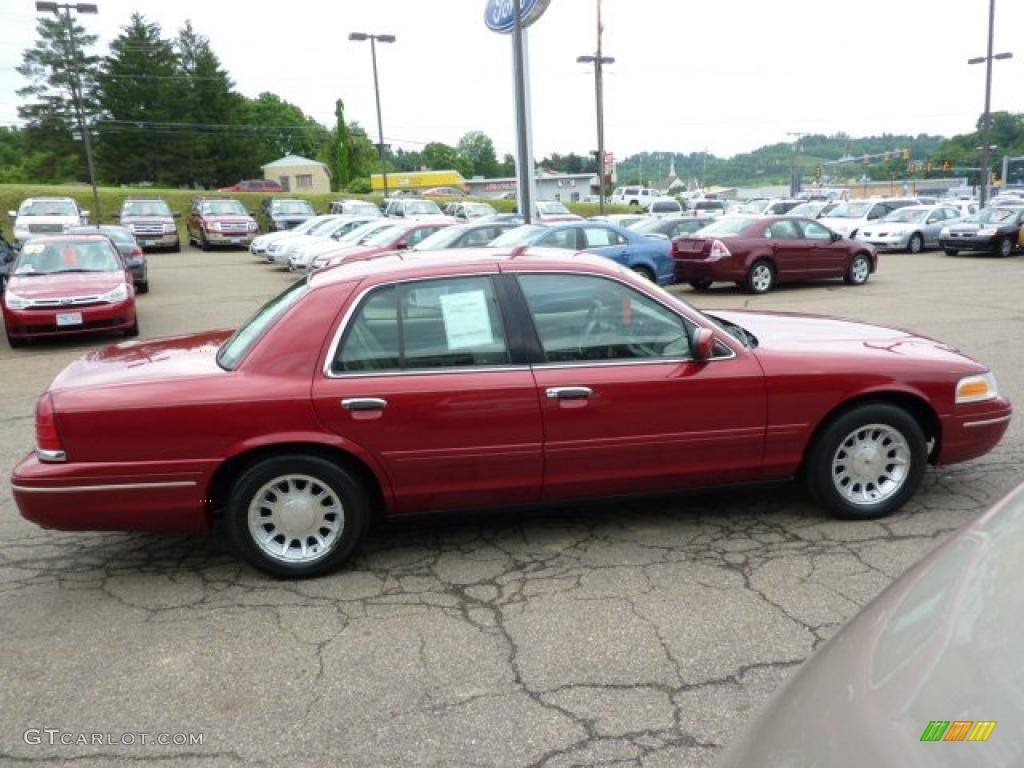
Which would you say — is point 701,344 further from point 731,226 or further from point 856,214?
point 856,214

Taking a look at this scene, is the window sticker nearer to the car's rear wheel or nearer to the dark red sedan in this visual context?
the dark red sedan

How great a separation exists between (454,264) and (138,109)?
2790 inches

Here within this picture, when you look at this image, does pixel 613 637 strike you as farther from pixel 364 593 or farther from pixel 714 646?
pixel 364 593

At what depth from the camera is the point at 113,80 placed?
64875mm

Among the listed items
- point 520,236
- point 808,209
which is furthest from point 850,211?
point 520,236

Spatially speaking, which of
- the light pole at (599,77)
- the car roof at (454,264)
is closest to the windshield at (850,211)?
the light pole at (599,77)

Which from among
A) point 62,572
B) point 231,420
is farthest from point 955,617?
point 62,572

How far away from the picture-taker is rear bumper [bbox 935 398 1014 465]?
4648 mm

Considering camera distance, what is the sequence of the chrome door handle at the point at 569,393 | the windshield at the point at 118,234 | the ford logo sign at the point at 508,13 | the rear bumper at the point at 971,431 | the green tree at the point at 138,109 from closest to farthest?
1. the chrome door handle at the point at 569,393
2. the rear bumper at the point at 971,431
3. the windshield at the point at 118,234
4. the ford logo sign at the point at 508,13
5. the green tree at the point at 138,109

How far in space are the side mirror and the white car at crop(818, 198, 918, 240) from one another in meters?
23.9

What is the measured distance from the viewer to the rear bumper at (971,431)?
4.65 meters

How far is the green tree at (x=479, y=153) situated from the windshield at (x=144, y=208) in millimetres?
113305

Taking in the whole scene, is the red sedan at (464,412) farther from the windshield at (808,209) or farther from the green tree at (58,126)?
the green tree at (58,126)
